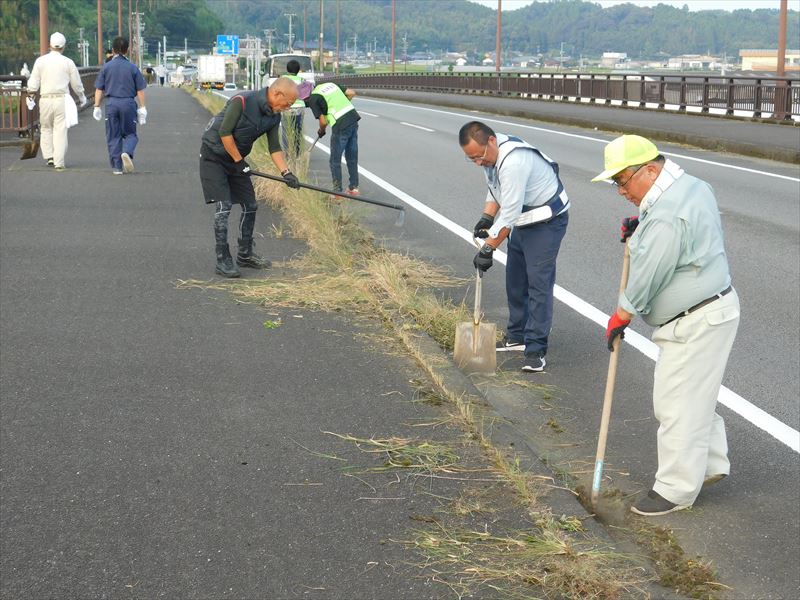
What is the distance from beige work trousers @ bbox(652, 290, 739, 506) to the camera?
477cm

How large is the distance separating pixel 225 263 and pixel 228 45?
83.0 meters

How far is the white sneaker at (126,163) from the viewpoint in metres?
16.8

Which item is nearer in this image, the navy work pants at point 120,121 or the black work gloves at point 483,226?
the black work gloves at point 483,226

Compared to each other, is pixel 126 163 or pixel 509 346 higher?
pixel 126 163

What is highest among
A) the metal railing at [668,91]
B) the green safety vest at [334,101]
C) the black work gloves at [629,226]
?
the metal railing at [668,91]

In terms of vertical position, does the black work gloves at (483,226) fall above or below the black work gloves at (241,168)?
below

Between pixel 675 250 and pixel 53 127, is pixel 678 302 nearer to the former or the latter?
pixel 675 250

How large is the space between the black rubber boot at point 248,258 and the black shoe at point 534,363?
3524mm

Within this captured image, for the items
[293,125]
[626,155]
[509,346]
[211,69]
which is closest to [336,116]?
[293,125]

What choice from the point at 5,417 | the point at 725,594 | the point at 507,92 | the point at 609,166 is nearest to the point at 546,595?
the point at 725,594

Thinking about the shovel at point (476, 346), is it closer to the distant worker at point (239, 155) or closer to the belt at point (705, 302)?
the belt at point (705, 302)

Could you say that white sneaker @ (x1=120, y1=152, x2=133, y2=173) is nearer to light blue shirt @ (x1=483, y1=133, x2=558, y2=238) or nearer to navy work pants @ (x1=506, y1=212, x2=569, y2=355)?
navy work pants @ (x1=506, y1=212, x2=569, y2=355)

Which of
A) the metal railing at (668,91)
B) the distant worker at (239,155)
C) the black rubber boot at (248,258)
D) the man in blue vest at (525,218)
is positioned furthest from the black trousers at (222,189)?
the metal railing at (668,91)

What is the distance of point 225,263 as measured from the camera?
9.56m
